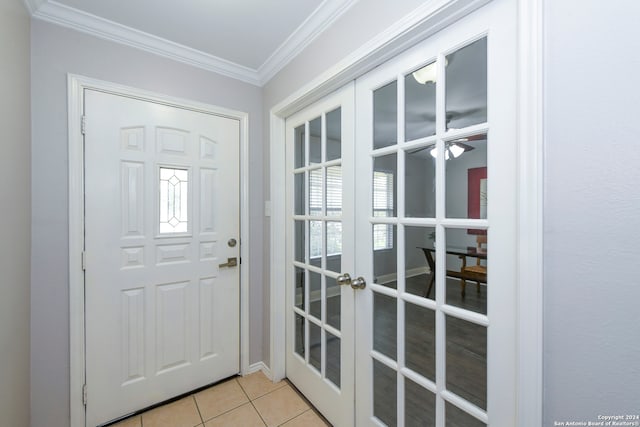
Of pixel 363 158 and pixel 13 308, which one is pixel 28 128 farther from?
Answer: pixel 363 158

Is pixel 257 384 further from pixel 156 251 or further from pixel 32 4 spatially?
pixel 32 4

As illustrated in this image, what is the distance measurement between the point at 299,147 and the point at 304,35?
0.68 meters

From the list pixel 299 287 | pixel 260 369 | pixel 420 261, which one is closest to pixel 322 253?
pixel 299 287

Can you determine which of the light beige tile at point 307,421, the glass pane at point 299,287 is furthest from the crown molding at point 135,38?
the light beige tile at point 307,421

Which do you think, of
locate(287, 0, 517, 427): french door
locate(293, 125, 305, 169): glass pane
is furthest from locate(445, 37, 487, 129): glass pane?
locate(293, 125, 305, 169): glass pane

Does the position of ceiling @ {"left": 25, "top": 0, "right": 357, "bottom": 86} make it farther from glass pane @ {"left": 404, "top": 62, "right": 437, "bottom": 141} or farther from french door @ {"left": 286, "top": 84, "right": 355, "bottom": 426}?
glass pane @ {"left": 404, "top": 62, "right": 437, "bottom": 141}

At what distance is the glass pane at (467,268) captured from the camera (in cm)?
94

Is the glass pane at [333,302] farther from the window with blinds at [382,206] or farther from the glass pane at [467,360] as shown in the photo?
A: the glass pane at [467,360]

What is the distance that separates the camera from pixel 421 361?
44.7 inches

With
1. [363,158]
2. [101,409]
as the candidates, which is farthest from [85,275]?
[363,158]

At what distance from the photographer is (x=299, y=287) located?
1.87m

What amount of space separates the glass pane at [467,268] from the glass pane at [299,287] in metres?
1.04

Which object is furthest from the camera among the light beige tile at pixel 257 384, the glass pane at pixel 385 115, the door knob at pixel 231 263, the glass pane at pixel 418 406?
the door knob at pixel 231 263

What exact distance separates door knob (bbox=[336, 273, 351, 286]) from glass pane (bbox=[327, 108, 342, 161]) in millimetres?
681
